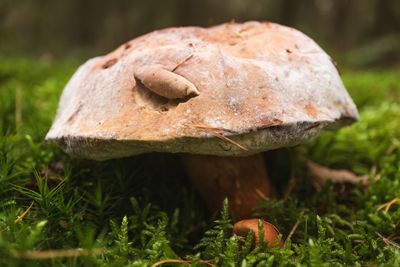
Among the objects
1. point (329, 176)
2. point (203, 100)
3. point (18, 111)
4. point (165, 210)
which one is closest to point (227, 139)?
point (203, 100)

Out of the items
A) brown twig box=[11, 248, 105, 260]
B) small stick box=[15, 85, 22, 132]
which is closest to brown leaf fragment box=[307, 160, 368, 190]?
brown twig box=[11, 248, 105, 260]

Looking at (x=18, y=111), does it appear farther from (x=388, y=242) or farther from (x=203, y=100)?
(x=388, y=242)

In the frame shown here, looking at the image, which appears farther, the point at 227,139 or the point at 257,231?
the point at 257,231

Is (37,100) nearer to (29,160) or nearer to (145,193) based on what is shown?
(29,160)

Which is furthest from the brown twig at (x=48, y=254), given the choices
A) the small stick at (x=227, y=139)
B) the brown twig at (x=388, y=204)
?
the brown twig at (x=388, y=204)

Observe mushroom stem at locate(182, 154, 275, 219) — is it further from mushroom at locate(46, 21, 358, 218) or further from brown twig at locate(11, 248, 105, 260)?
brown twig at locate(11, 248, 105, 260)

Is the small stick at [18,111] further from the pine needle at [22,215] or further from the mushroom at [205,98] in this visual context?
the pine needle at [22,215]
